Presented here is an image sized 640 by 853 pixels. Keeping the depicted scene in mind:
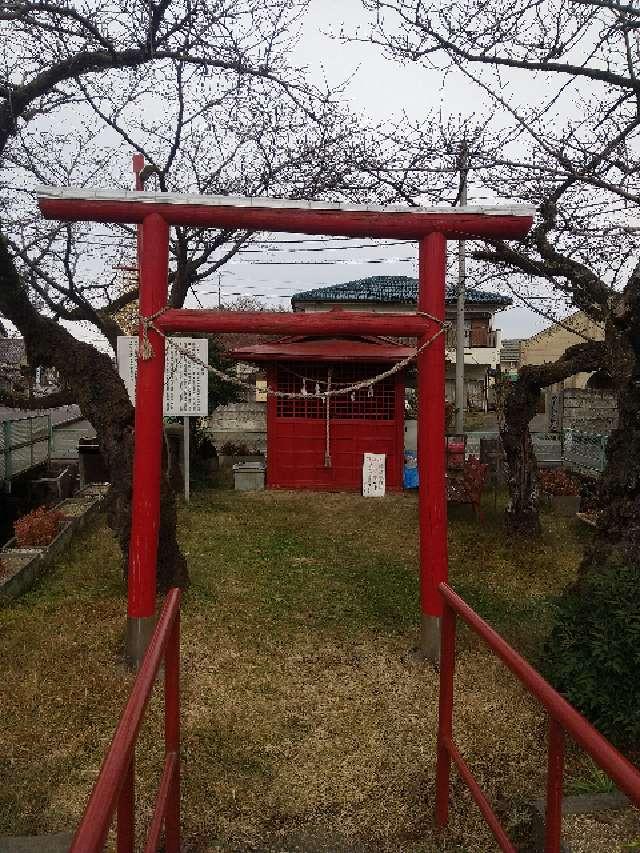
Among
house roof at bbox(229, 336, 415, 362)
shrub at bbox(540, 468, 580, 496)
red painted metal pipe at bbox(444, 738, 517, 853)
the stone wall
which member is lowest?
red painted metal pipe at bbox(444, 738, 517, 853)

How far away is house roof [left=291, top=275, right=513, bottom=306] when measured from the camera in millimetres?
25942

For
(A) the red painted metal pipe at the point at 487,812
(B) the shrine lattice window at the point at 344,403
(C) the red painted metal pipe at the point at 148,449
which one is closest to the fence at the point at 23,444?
(B) the shrine lattice window at the point at 344,403

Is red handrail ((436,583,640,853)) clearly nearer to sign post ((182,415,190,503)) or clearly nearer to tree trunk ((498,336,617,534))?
tree trunk ((498,336,617,534))

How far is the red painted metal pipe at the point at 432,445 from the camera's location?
15.8ft

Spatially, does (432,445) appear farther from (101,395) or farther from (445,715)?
(101,395)

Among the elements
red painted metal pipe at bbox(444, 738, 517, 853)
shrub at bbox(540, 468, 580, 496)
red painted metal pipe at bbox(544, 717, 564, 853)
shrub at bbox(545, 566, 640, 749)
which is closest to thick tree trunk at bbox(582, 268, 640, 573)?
shrub at bbox(545, 566, 640, 749)

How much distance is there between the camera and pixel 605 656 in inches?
137

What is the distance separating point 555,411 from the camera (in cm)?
1499

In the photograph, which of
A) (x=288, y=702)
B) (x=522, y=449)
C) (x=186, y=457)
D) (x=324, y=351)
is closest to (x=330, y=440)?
(x=324, y=351)

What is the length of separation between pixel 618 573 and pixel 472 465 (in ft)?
21.5

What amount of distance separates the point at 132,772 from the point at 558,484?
10359 millimetres

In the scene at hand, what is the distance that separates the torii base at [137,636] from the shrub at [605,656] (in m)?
2.84

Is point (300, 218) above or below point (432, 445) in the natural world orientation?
above

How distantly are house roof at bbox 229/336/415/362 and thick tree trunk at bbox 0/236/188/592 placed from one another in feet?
21.6
